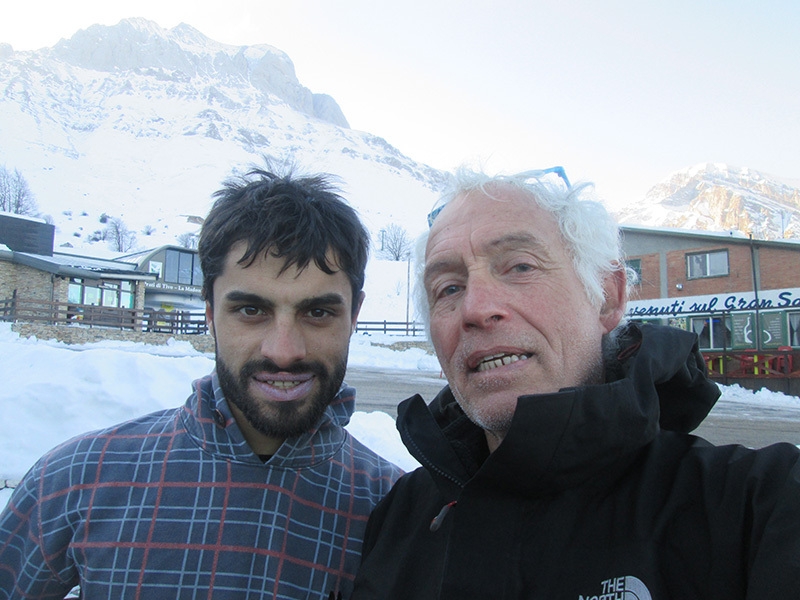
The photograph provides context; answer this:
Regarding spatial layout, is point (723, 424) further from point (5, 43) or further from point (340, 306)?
point (5, 43)

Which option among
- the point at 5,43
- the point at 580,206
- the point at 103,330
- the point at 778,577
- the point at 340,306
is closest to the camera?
the point at 778,577

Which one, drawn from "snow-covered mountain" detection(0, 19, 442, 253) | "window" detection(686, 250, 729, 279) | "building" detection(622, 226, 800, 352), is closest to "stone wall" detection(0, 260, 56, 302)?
"building" detection(622, 226, 800, 352)

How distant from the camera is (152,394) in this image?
6680mm

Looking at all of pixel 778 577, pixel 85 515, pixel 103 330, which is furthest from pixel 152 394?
pixel 103 330

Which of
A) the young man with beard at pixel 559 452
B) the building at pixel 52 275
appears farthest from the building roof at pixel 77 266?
the young man with beard at pixel 559 452

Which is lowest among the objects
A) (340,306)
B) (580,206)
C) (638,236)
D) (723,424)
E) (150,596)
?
(723,424)

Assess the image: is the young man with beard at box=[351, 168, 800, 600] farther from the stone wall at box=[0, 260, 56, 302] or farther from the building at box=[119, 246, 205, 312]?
the building at box=[119, 246, 205, 312]

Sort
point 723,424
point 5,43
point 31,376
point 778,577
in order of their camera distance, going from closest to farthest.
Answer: point 778,577
point 31,376
point 723,424
point 5,43

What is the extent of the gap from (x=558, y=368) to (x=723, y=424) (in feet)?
37.7

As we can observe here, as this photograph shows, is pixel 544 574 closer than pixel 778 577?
No

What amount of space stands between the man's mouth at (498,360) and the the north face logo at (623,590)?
65 centimetres

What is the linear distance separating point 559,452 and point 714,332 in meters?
23.3

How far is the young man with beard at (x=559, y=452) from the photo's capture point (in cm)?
121

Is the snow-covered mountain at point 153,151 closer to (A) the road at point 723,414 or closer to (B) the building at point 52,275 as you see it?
(B) the building at point 52,275
